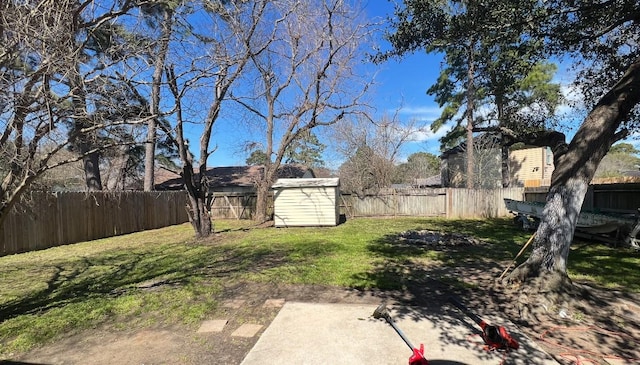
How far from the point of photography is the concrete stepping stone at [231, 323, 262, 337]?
3.61m

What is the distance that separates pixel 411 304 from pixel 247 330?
6.94ft

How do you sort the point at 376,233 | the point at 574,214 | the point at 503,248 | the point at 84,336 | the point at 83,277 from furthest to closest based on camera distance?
the point at 376,233 < the point at 503,248 < the point at 83,277 < the point at 574,214 < the point at 84,336

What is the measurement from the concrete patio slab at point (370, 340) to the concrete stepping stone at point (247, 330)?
0.50 ft

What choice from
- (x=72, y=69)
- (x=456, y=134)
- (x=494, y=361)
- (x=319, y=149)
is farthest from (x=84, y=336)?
(x=319, y=149)

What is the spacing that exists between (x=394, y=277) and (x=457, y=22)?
441cm

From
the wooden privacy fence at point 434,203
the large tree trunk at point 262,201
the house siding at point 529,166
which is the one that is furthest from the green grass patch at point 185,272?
the house siding at point 529,166

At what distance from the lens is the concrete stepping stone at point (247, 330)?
11.9 ft

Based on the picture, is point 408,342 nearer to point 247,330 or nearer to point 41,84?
point 247,330

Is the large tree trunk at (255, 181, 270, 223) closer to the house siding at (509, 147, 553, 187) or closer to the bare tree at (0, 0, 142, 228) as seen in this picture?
the bare tree at (0, 0, 142, 228)

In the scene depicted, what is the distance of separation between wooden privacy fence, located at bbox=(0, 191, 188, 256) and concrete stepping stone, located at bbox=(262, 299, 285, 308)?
233 inches

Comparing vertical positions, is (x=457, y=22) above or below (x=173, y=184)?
above

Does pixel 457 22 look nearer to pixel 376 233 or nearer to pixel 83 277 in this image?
pixel 376 233

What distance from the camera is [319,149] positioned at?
43.2m

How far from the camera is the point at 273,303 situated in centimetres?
456
